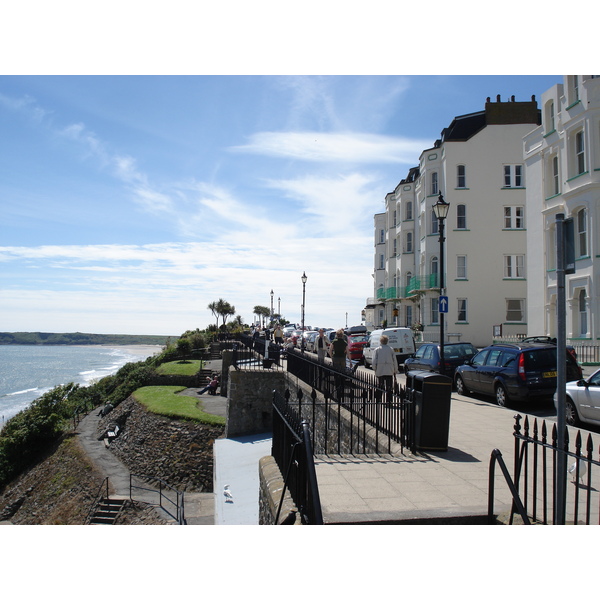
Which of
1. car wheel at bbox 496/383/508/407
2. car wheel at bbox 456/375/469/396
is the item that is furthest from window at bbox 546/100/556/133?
car wheel at bbox 496/383/508/407

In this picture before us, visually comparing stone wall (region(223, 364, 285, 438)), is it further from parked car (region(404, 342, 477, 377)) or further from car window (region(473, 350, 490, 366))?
car window (region(473, 350, 490, 366))

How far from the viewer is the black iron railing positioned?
14.3 feet

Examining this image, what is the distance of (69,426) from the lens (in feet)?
106

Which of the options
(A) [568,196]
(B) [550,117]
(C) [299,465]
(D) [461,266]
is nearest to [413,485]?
(C) [299,465]

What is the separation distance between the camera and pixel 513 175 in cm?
3803

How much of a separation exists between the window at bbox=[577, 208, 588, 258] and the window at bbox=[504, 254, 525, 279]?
603 inches

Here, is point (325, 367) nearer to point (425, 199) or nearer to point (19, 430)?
point (19, 430)

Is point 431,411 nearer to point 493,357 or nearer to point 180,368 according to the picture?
point 493,357

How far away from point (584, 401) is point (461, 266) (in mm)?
27585

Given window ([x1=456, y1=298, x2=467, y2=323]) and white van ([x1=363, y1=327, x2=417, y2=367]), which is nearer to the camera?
white van ([x1=363, y1=327, x2=417, y2=367])

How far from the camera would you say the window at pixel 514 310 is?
37.0 meters

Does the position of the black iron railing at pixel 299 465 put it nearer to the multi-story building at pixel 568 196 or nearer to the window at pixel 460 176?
the multi-story building at pixel 568 196

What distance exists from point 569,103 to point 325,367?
17214mm

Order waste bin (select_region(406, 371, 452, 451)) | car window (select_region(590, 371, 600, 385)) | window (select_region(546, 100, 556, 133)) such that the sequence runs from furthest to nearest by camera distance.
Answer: window (select_region(546, 100, 556, 133))
car window (select_region(590, 371, 600, 385))
waste bin (select_region(406, 371, 452, 451))
